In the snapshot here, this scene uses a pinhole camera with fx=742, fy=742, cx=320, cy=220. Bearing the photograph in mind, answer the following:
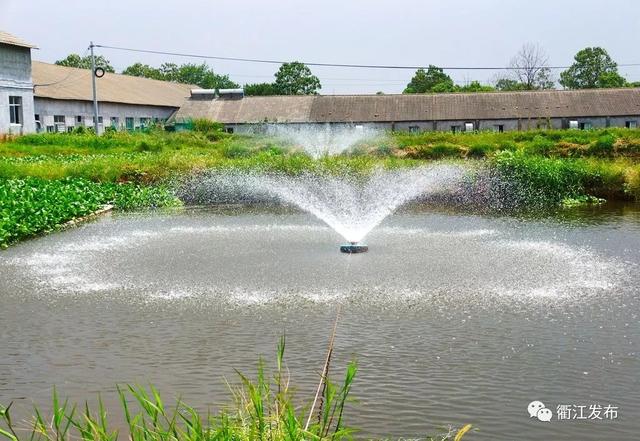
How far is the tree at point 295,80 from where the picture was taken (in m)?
88.8

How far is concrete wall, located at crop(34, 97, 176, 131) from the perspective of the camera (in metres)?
49.2

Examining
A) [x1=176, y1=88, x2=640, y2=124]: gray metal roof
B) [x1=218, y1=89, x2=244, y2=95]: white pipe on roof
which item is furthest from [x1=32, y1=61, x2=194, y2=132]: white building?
[x1=218, y1=89, x2=244, y2=95]: white pipe on roof

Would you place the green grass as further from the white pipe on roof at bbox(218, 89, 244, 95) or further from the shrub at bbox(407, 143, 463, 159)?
the white pipe on roof at bbox(218, 89, 244, 95)

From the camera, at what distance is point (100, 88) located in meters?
57.2

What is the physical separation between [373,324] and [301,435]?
524 centimetres

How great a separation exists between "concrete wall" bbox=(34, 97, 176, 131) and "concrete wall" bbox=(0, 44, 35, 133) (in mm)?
3957

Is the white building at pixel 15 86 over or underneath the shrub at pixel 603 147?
over

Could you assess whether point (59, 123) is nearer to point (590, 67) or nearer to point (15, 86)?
point (15, 86)

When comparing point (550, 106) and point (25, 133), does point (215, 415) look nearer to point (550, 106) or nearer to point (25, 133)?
point (25, 133)

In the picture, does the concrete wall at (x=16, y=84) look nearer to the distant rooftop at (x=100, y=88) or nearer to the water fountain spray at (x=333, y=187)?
the distant rooftop at (x=100, y=88)

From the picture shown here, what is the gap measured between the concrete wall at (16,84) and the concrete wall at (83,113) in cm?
396

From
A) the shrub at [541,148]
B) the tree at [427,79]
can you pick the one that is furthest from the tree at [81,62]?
the shrub at [541,148]

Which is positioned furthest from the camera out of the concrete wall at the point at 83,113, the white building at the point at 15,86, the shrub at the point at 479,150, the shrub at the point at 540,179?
the concrete wall at the point at 83,113

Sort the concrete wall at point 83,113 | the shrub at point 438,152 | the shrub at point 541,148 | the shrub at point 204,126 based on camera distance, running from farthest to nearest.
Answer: the shrub at point 204,126 < the concrete wall at point 83,113 < the shrub at point 438,152 < the shrub at point 541,148
